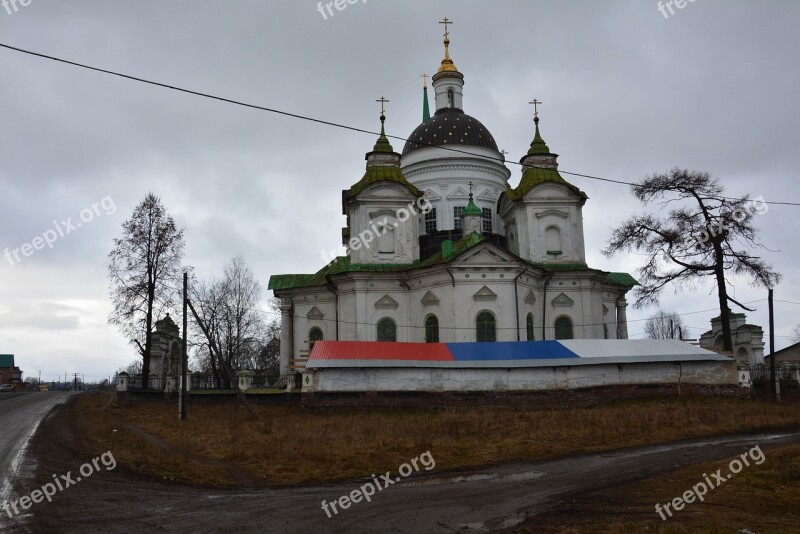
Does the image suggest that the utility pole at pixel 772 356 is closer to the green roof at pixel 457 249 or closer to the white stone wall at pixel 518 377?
the white stone wall at pixel 518 377

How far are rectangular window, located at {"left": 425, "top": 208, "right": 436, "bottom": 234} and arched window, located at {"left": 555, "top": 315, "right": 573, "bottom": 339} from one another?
9127 mm

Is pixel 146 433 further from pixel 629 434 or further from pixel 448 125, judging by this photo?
pixel 448 125

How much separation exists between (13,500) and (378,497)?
5.94 metres

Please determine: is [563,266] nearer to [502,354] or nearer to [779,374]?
[502,354]

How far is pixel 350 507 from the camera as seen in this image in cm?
1142

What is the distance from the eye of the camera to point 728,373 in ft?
88.9

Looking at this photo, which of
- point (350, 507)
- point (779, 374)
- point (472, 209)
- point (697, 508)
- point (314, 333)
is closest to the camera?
point (697, 508)

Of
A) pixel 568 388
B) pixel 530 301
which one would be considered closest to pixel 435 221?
pixel 530 301

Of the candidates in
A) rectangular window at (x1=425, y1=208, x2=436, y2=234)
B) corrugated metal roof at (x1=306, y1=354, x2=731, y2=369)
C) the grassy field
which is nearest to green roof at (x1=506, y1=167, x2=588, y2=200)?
rectangular window at (x1=425, y1=208, x2=436, y2=234)

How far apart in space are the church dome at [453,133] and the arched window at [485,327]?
13159 mm

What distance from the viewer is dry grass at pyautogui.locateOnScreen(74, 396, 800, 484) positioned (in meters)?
15.5

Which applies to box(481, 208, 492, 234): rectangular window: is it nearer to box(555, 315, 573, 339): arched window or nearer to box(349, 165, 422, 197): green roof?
box(349, 165, 422, 197): green roof

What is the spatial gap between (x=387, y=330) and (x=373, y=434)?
15174 millimetres

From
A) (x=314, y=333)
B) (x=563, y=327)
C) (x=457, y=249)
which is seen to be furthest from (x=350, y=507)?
(x=314, y=333)
